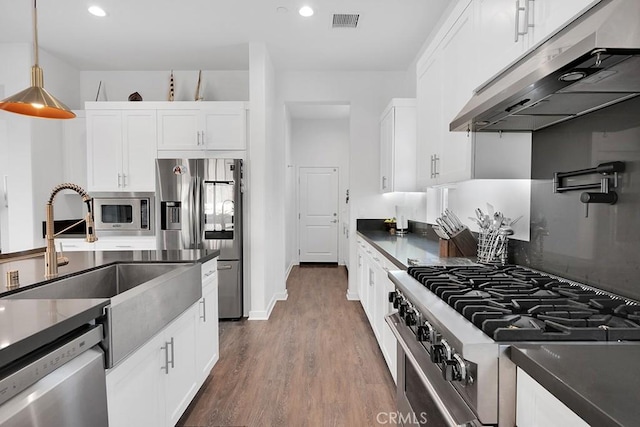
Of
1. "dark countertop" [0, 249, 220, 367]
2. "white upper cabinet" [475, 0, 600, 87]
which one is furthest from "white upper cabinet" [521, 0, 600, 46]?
"dark countertop" [0, 249, 220, 367]

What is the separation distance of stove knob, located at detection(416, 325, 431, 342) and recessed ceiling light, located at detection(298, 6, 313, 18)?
2.92m

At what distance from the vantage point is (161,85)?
15.3ft

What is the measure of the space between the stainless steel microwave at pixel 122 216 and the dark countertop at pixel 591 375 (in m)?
4.09

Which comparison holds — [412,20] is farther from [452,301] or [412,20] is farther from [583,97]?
[452,301]

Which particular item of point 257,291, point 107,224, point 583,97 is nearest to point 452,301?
point 583,97

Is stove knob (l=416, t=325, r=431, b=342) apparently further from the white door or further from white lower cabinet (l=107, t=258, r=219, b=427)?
the white door

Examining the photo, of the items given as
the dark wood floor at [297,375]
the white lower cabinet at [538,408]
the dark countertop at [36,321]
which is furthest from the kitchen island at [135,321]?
the white lower cabinet at [538,408]

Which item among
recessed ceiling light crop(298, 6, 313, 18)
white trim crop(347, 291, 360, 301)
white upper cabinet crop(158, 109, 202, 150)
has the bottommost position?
white trim crop(347, 291, 360, 301)

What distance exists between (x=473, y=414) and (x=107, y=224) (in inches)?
169

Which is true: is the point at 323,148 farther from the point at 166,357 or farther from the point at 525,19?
the point at 525,19

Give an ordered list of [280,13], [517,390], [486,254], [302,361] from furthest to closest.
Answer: [280,13] → [302,361] → [486,254] → [517,390]

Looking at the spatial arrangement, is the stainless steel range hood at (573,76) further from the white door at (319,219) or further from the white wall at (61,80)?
the white door at (319,219)

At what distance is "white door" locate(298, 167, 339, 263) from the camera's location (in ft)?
24.2

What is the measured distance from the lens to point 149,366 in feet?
5.08
